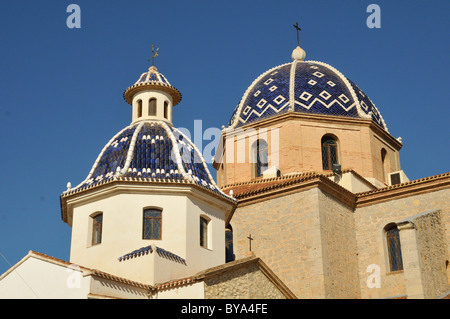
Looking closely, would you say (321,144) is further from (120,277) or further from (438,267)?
(120,277)

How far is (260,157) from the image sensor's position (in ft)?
76.5

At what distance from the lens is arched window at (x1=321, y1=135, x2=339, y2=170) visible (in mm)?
22612

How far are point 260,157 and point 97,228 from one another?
855 cm

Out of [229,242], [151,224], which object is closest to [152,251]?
[151,224]

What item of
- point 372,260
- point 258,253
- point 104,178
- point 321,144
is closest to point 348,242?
point 372,260

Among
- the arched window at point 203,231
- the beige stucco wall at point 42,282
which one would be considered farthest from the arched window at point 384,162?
the beige stucco wall at point 42,282

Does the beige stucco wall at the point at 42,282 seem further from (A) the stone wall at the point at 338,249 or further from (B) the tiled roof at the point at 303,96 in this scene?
(B) the tiled roof at the point at 303,96

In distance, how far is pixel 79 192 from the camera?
16297 millimetres

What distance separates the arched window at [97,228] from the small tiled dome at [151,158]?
788 mm

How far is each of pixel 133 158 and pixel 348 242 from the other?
713 cm

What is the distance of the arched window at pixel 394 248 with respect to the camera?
768 inches

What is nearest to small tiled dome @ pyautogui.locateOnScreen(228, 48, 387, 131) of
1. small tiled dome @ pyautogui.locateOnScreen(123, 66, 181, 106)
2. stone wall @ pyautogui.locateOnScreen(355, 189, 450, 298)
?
stone wall @ pyautogui.locateOnScreen(355, 189, 450, 298)
